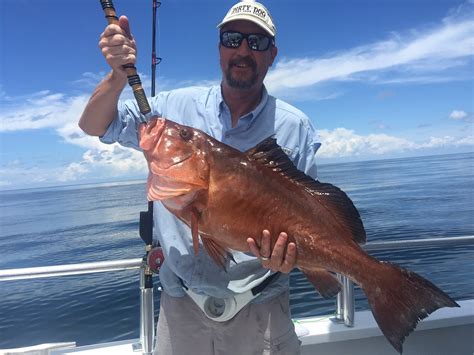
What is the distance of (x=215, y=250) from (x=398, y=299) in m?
0.95

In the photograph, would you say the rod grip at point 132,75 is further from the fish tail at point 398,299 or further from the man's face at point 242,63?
the fish tail at point 398,299

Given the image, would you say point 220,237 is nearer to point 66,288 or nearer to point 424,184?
point 66,288

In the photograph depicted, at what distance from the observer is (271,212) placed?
1944 millimetres

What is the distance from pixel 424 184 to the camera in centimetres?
3005

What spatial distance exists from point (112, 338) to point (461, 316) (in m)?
5.51

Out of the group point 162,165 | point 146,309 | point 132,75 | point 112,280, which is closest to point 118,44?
point 132,75

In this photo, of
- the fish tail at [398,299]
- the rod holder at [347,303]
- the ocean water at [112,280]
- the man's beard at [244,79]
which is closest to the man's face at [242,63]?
the man's beard at [244,79]

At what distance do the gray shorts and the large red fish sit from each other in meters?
0.52

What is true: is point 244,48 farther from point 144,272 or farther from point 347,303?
point 347,303

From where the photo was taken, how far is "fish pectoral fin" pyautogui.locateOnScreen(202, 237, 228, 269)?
1939mm

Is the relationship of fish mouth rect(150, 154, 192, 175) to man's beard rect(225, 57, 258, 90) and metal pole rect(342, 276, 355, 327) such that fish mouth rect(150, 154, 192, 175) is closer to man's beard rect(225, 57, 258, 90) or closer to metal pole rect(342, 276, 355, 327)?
man's beard rect(225, 57, 258, 90)

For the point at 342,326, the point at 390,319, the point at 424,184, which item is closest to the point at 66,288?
the point at 342,326

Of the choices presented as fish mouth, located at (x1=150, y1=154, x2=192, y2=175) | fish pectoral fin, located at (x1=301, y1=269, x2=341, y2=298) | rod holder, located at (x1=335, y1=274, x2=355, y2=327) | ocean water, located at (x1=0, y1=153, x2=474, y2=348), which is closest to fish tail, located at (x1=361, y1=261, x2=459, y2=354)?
fish pectoral fin, located at (x1=301, y1=269, x2=341, y2=298)

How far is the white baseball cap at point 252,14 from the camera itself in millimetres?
2493
